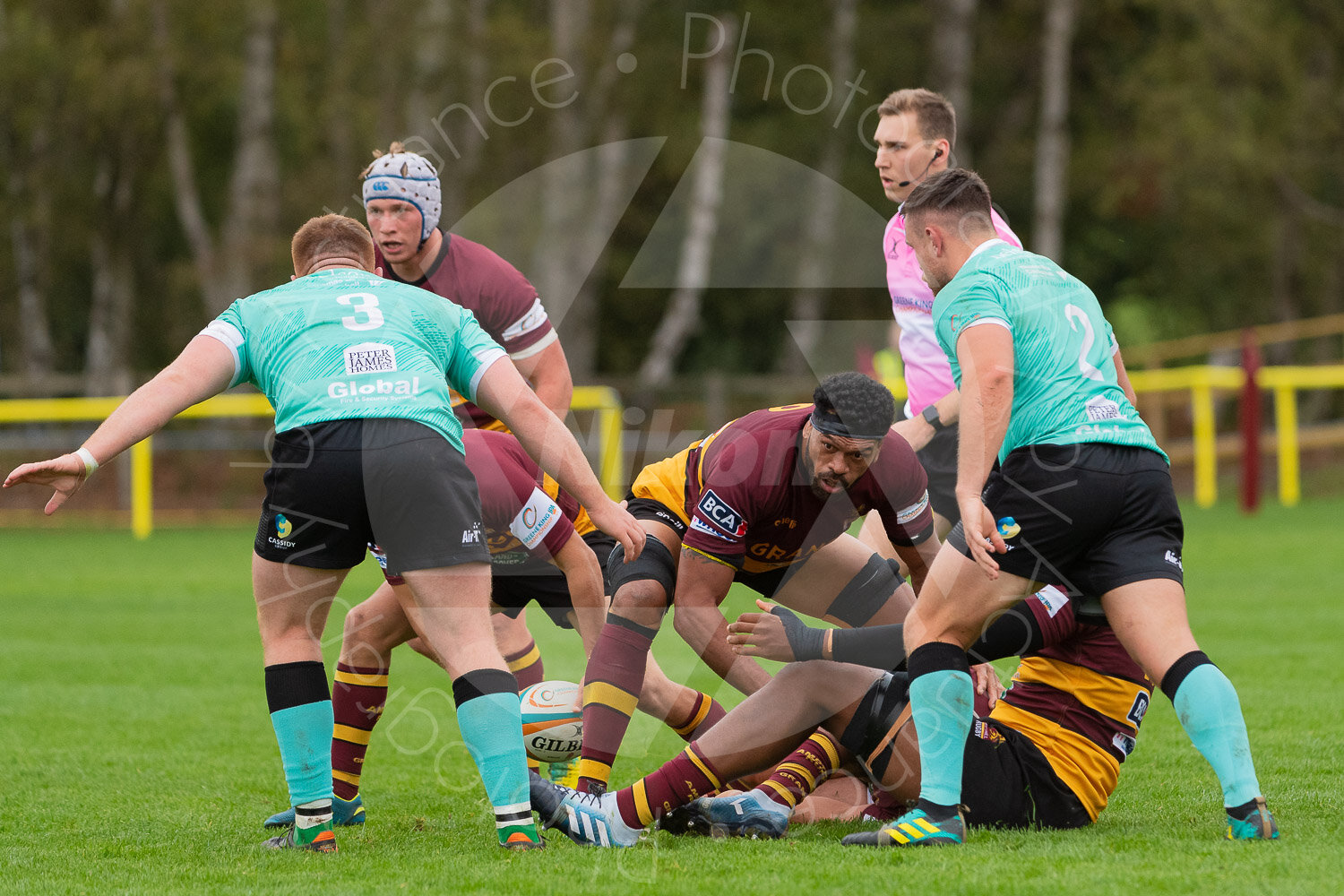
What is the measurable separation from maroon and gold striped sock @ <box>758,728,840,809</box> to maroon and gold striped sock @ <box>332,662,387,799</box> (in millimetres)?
1374

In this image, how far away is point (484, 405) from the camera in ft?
14.2

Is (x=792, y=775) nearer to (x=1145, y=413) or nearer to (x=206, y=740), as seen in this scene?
(x=206, y=740)

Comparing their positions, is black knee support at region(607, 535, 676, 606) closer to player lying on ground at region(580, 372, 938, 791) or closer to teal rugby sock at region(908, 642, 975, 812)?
player lying on ground at region(580, 372, 938, 791)

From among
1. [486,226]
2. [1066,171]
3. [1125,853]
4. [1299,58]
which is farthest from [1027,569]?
[1066,171]

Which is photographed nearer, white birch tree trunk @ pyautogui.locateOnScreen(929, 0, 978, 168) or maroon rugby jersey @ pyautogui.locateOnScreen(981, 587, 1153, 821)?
maroon rugby jersey @ pyautogui.locateOnScreen(981, 587, 1153, 821)

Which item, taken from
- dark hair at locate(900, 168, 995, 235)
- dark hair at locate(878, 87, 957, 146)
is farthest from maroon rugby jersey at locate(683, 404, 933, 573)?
dark hair at locate(878, 87, 957, 146)

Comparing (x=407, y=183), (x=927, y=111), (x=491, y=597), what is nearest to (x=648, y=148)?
(x=927, y=111)

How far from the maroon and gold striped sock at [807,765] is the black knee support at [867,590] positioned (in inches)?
29.4

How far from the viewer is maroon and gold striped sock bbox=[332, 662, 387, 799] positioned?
4778mm

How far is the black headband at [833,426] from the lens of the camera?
4199mm

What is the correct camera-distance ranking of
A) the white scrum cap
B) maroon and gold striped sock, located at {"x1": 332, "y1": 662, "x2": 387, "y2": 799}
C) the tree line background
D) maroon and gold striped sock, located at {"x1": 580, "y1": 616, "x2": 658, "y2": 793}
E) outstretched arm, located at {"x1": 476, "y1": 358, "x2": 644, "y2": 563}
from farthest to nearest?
the tree line background, the white scrum cap, maroon and gold striped sock, located at {"x1": 332, "y1": 662, "x2": 387, "y2": 799}, maroon and gold striped sock, located at {"x1": 580, "y1": 616, "x2": 658, "y2": 793}, outstretched arm, located at {"x1": 476, "y1": 358, "x2": 644, "y2": 563}

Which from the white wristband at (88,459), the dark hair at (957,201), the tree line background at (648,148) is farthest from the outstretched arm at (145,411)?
the tree line background at (648,148)

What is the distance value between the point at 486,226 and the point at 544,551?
59.9 feet

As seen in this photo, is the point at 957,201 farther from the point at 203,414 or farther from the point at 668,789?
the point at 203,414
